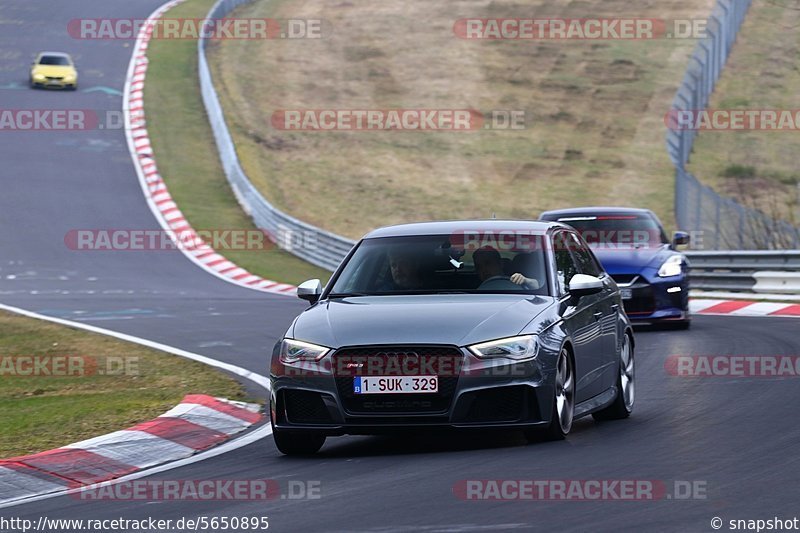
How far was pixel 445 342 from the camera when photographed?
8.68 meters

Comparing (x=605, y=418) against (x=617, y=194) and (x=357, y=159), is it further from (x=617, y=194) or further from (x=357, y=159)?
(x=357, y=159)

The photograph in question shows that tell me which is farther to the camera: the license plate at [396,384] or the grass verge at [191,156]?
the grass verge at [191,156]

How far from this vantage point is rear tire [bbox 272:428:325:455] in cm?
915

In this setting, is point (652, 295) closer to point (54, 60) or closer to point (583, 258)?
point (583, 258)

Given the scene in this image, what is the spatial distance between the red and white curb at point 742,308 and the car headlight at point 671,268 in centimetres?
305

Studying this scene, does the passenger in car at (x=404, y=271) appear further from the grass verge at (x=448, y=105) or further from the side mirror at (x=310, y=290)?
the grass verge at (x=448, y=105)

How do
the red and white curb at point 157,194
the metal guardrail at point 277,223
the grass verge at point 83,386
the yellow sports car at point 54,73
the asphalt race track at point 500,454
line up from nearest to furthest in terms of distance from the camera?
the asphalt race track at point 500,454
the grass verge at point 83,386
the red and white curb at point 157,194
the metal guardrail at point 277,223
the yellow sports car at point 54,73

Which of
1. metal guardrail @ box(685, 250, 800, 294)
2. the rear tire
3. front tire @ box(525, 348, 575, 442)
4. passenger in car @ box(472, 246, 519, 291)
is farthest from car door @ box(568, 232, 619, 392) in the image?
metal guardrail @ box(685, 250, 800, 294)

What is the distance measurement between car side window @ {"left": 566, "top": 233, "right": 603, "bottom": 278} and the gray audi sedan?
34cm

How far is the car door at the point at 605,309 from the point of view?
10430 mm

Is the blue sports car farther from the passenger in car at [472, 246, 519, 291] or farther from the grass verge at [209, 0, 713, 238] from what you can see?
the grass verge at [209, 0, 713, 238]

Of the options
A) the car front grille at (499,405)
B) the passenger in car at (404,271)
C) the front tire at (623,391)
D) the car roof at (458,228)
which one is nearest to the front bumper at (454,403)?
the car front grille at (499,405)

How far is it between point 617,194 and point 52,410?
30.5m

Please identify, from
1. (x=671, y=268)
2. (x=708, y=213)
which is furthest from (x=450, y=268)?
(x=708, y=213)
